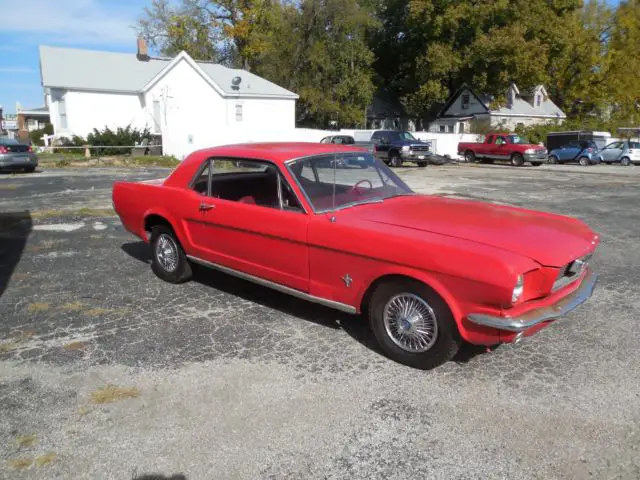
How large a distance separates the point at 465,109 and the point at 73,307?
4504 cm

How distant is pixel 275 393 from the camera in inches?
140

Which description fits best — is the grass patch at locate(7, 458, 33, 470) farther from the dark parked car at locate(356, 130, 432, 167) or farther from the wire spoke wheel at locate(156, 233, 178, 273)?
the dark parked car at locate(356, 130, 432, 167)

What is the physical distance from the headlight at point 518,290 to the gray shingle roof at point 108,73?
28760mm

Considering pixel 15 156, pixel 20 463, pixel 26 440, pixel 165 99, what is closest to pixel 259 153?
pixel 26 440

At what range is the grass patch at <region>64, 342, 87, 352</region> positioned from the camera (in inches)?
167

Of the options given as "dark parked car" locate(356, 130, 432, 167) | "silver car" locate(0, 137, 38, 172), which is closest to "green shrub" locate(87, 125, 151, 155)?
"silver car" locate(0, 137, 38, 172)

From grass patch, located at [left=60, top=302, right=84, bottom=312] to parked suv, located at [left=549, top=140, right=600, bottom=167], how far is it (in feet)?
102

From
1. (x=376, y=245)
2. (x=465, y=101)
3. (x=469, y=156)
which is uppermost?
(x=465, y=101)

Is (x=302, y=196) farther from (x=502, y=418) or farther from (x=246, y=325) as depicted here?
(x=502, y=418)

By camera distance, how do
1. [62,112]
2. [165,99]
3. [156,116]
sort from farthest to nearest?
1. [156,116]
2. [62,112]
3. [165,99]

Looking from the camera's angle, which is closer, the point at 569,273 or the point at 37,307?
the point at 569,273

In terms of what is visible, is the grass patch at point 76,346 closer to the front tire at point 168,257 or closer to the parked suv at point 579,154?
the front tire at point 168,257

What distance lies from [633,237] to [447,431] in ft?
23.2

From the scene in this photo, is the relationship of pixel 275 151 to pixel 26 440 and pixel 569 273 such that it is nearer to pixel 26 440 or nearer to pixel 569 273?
pixel 569 273
